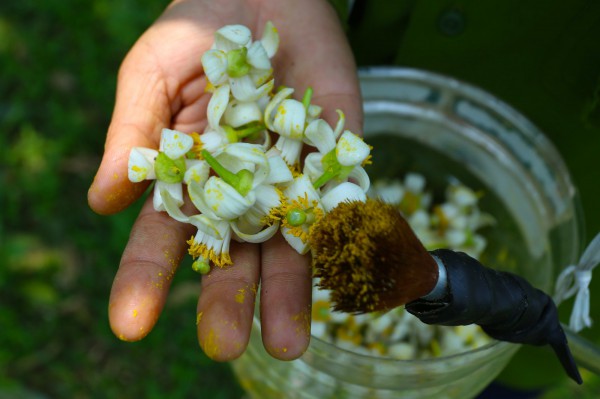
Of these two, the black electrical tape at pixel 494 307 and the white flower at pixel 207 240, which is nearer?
the black electrical tape at pixel 494 307

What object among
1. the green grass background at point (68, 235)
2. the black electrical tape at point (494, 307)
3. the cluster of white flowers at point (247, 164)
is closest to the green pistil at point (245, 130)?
the cluster of white flowers at point (247, 164)

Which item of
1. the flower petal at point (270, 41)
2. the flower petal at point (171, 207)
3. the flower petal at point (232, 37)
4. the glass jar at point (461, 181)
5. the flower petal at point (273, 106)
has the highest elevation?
the flower petal at point (232, 37)

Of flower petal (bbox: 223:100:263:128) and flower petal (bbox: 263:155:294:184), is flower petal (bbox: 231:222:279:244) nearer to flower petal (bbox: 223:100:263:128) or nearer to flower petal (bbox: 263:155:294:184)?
flower petal (bbox: 263:155:294:184)

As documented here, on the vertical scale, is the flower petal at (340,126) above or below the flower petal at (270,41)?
below

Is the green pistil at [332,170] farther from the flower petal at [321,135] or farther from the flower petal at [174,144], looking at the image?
the flower petal at [174,144]

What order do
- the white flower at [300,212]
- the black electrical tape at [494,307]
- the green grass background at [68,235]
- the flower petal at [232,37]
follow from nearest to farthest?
1. the black electrical tape at [494,307]
2. the white flower at [300,212]
3. the flower petal at [232,37]
4. the green grass background at [68,235]

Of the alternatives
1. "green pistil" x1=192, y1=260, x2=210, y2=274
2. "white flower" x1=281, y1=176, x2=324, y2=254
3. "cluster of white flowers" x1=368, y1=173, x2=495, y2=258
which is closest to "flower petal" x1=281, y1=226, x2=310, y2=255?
"white flower" x1=281, y1=176, x2=324, y2=254

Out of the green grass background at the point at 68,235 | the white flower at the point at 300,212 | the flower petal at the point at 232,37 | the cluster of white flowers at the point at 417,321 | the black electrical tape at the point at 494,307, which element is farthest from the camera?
the green grass background at the point at 68,235

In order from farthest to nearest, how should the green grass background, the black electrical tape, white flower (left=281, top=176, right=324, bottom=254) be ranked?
the green grass background, white flower (left=281, top=176, right=324, bottom=254), the black electrical tape
